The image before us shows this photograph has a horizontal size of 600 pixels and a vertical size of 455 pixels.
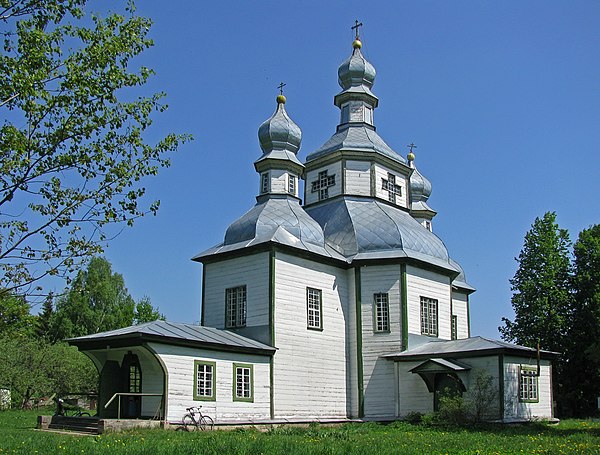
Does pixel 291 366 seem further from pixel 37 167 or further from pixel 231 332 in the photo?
pixel 37 167

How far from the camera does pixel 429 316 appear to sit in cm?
2519

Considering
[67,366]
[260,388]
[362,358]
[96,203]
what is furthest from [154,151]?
[67,366]

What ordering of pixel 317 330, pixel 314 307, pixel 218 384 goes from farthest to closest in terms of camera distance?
pixel 314 307 → pixel 317 330 → pixel 218 384

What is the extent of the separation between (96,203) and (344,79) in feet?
77.6

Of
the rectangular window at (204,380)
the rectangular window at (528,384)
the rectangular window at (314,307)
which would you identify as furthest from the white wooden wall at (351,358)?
the rectangular window at (204,380)

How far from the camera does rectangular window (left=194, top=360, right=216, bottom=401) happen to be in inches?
749

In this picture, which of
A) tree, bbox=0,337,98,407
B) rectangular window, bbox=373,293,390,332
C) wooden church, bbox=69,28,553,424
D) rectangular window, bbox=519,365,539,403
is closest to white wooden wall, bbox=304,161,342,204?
wooden church, bbox=69,28,553,424

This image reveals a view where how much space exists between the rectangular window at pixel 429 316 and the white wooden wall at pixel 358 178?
499 centimetres

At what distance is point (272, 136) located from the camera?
26.7 meters

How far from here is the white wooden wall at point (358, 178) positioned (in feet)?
90.3

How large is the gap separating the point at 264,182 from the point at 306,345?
6.72m

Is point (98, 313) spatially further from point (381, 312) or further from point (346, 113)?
point (381, 312)

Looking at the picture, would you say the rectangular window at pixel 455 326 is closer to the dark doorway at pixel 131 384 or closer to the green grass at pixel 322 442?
the green grass at pixel 322 442

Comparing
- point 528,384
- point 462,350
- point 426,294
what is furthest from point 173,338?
point 528,384
